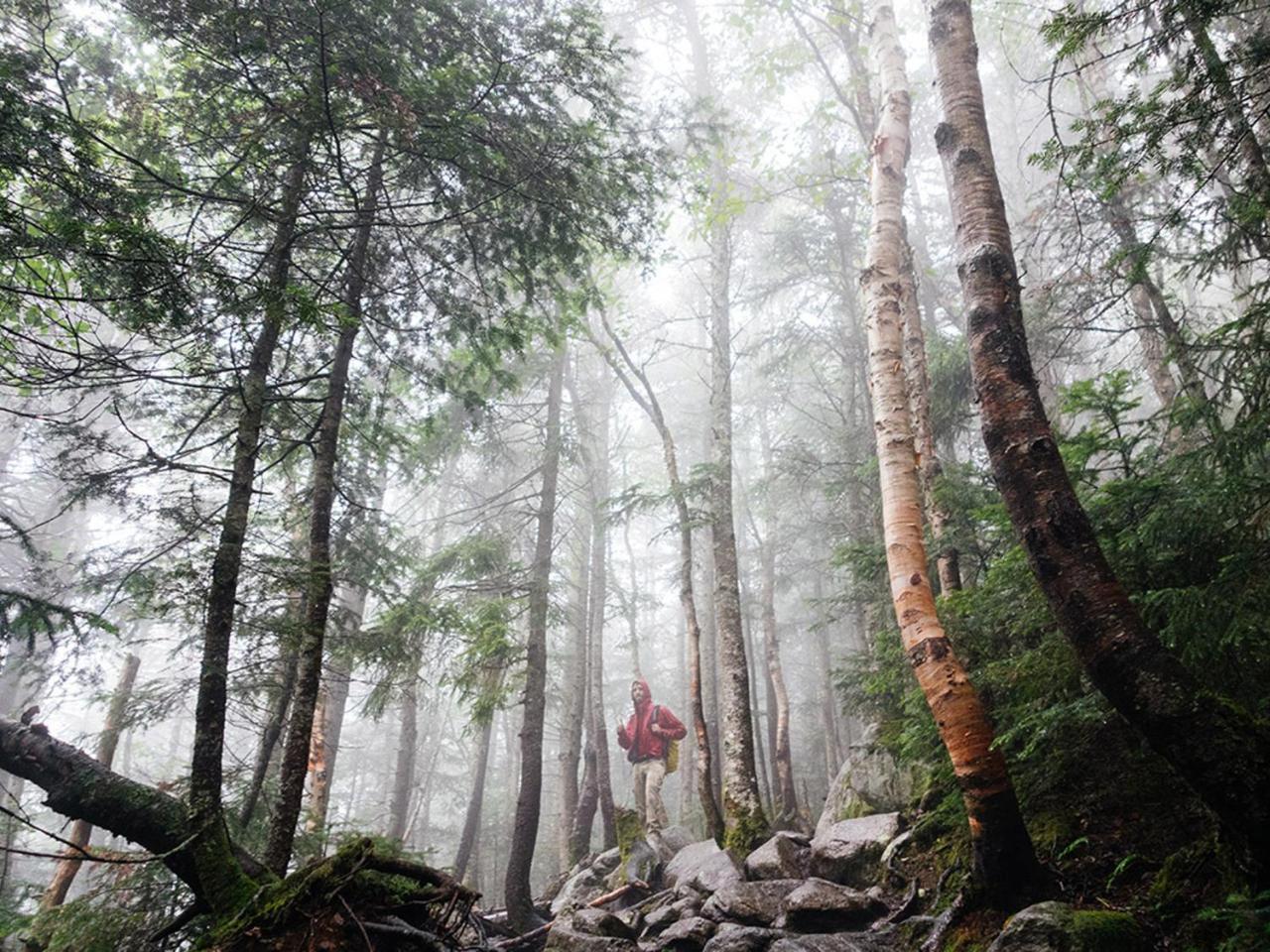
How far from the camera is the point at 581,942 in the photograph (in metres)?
6.26

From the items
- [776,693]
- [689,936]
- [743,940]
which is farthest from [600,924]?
[776,693]

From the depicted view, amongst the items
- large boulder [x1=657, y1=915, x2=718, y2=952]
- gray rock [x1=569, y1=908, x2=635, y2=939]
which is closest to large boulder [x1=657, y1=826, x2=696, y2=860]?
gray rock [x1=569, y1=908, x2=635, y2=939]

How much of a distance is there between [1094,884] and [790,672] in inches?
1407

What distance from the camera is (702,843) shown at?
966 centimetres

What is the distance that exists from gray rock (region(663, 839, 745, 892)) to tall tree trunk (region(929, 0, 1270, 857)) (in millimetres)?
5341

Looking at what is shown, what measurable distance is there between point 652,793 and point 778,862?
16.8 ft

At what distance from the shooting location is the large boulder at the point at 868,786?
8.70 metres

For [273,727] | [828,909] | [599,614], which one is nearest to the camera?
[828,909]

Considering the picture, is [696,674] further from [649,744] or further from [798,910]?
[798,910]

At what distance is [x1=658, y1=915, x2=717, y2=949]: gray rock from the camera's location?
5812mm

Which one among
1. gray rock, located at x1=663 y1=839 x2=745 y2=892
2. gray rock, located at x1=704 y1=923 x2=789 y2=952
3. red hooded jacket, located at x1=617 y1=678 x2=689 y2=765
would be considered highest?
red hooded jacket, located at x1=617 y1=678 x2=689 y2=765

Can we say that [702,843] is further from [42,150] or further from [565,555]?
[565,555]

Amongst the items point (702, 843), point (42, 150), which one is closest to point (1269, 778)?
point (42, 150)

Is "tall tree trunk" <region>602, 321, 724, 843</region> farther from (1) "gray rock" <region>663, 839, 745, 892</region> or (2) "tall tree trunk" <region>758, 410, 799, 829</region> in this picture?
(2) "tall tree trunk" <region>758, 410, 799, 829</region>
